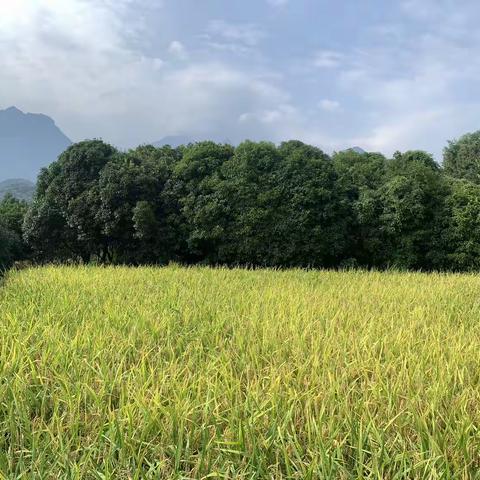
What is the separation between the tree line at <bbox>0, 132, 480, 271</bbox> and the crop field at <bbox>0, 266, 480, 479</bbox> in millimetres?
9142

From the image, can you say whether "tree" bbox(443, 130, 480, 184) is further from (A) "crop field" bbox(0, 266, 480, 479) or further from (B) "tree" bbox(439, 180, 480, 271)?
(A) "crop field" bbox(0, 266, 480, 479)

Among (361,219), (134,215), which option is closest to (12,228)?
(134,215)

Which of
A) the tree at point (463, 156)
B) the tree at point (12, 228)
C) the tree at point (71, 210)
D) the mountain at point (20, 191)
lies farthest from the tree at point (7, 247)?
the tree at point (463, 156)

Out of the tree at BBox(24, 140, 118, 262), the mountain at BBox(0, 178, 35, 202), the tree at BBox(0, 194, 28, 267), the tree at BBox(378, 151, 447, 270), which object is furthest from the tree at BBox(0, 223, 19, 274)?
the tree at BBox(378, 151, 447, 270)

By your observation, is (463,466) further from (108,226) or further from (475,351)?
(108,226)

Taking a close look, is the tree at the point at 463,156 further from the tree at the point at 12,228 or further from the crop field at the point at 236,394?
the crop field at the point at 236,394

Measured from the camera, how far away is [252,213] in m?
14.0

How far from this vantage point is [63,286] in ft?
22.4

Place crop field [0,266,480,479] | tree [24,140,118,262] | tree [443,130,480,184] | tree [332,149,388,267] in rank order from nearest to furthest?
crop field [0,266,480,479] → tree [332,149,388,267] → tree [24,140,118,262] → tree [443,130,480,184]

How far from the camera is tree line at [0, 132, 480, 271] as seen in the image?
14.0m

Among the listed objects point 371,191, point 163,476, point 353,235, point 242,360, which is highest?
point 371,191

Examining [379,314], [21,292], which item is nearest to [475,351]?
[379,314]

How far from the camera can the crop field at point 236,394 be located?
199 centimetres

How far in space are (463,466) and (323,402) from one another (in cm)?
61
